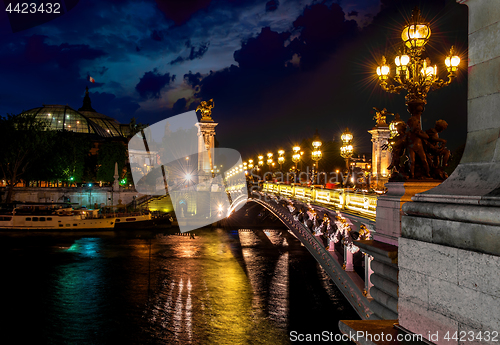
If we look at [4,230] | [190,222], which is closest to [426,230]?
[190,222]

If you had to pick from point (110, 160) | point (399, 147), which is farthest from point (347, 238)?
point (110, 160)

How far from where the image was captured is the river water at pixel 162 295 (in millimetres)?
17828

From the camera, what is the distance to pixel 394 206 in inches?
319

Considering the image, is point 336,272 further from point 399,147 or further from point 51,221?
point 51,221

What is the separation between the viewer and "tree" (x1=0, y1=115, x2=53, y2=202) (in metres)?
58.6

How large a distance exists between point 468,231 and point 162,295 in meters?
21.6

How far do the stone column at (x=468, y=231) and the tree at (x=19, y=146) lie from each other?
219 ft

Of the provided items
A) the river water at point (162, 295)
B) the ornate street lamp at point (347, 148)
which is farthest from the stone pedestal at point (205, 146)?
the ornate street lamp at point (347, 148)

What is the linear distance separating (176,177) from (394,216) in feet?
286

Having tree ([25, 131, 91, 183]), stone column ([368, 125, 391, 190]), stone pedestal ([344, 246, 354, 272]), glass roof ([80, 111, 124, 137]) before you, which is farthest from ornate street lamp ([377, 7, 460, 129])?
glass roof ([80, 111, 124, 137])

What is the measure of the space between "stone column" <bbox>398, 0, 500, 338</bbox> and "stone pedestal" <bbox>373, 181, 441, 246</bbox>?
3.36 m

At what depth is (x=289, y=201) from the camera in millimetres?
26156

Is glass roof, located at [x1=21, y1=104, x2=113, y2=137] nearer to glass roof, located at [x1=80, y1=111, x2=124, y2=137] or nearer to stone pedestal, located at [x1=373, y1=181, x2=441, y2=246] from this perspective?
glass roof, located at [x1=80, y1=111, x2=124, y2=137]

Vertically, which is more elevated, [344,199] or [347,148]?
[347,148]
